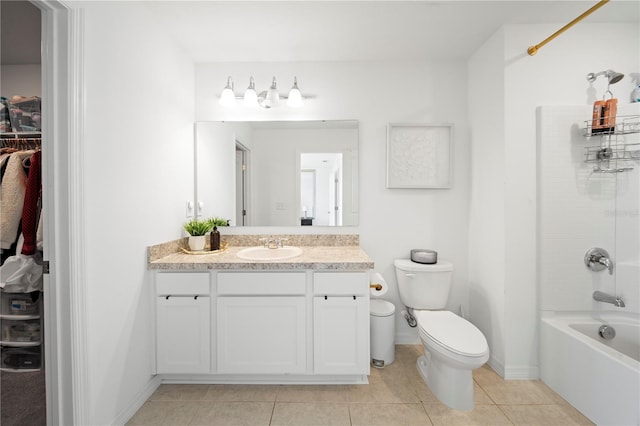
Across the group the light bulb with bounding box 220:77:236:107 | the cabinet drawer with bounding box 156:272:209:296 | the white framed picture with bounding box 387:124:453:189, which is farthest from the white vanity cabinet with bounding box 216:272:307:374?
the light bulb with bounding box 220:77:236:107

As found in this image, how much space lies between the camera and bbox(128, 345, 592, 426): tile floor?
160 centimetres

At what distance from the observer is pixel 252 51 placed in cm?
226

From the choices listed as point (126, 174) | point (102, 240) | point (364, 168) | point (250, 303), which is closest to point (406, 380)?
point (250, 303)

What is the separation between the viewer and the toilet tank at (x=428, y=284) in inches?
85.7

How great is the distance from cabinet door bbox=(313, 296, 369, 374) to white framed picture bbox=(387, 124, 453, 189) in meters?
1.09

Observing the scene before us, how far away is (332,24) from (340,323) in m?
1.94

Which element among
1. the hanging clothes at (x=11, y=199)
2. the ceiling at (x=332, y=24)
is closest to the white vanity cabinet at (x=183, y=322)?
the hanging clothes at (x=11, y=199)

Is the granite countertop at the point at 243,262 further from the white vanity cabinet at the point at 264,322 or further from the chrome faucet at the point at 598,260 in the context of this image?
the chrome faucet at the point at 598,260

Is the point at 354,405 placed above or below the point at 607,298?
below

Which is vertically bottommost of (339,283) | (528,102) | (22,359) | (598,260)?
(22,359)

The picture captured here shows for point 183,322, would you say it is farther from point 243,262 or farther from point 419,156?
point 419,156

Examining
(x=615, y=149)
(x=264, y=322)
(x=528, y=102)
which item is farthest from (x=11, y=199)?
(x=615, y=149)

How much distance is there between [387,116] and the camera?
2.43 metres

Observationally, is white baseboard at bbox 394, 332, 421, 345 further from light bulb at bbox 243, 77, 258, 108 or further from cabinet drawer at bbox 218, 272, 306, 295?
light bulb at bbox 243, 77, 258, 108
